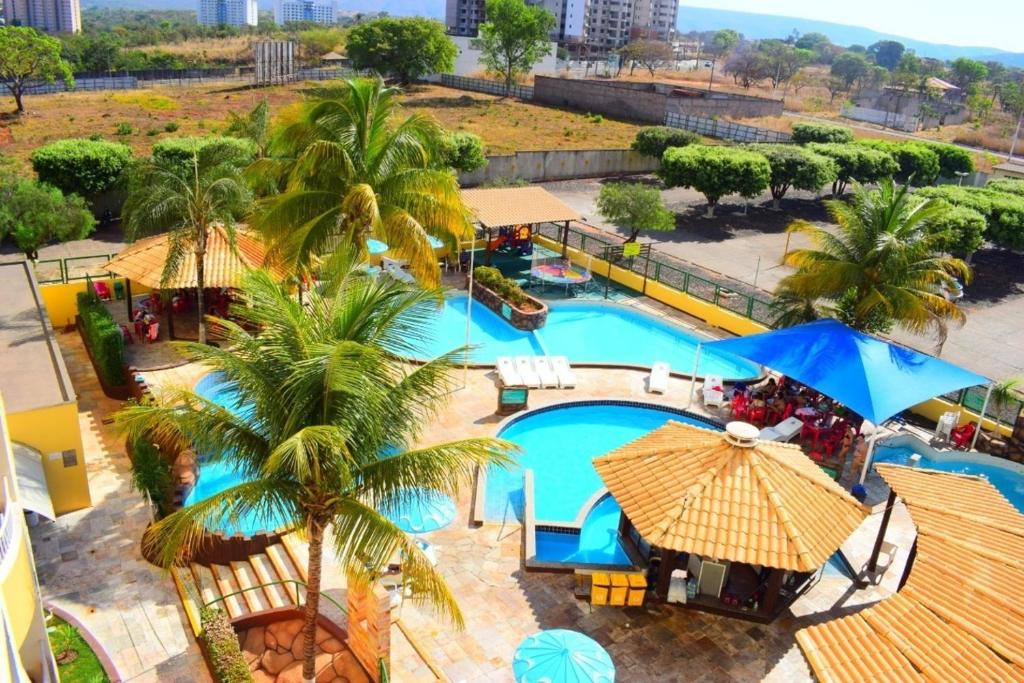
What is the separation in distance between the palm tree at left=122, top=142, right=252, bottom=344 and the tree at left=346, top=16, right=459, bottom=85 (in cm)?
6330

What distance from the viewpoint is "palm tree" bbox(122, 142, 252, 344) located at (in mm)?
19438

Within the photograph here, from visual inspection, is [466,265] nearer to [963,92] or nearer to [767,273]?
[767,273]

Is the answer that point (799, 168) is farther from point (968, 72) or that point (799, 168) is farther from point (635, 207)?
point (968, 72)

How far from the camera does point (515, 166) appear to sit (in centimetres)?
5150

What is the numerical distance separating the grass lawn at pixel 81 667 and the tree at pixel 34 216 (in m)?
16.3

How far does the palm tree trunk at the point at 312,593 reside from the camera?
996 centimetres

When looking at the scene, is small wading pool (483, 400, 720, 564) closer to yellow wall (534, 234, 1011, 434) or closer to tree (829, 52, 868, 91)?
yellow wall (534, 234, 1011, 434)

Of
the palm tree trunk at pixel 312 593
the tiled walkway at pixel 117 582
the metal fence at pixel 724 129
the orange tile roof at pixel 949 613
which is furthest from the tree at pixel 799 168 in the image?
the palm tree trunk at pixel 312 593

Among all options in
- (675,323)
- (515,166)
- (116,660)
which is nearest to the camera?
(116,660)

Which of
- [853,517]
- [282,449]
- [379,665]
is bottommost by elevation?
[379,665]

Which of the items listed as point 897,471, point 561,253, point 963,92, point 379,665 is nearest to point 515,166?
point 561,253

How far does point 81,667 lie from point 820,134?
197 ft

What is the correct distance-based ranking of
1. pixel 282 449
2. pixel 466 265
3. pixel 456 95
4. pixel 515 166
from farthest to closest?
pixel 456 95, pixel 515 166, pixel 466 265, pixel 282 449

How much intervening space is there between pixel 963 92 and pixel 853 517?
180 metres
